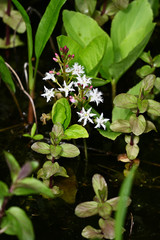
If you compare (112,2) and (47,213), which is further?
(112,2)

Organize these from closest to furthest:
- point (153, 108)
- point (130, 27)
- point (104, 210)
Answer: point (104, 210), point (153, 108), point (130, 27)

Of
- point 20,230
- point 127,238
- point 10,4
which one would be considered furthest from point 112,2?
point 20,230

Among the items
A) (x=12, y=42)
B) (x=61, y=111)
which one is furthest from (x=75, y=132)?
(x=12, y=42)

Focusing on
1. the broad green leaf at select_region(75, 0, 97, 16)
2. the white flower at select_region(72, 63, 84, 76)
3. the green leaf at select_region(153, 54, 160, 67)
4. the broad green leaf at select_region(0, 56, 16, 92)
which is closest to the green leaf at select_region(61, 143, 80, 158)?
the white flower at select_region(72, 63, 84, 76)

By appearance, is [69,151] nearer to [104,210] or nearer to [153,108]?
[104,210]

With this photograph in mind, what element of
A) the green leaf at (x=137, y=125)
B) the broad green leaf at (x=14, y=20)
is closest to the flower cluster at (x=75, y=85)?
the green leaf at (x=137, y=125)

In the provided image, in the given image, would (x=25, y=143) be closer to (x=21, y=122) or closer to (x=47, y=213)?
(x=21, y=122)

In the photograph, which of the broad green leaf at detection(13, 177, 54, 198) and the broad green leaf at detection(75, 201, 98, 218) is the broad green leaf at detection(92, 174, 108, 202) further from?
the broad green leaf at detection(13, 177, 54, 198)
